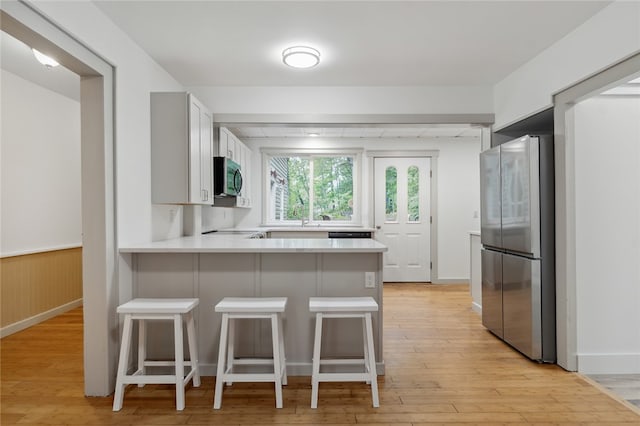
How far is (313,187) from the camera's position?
6332 millimetres

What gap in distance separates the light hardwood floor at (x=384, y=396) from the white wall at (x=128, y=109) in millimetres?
1039

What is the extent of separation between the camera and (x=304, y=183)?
6.38 metres

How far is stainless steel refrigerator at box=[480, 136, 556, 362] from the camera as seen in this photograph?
285cm

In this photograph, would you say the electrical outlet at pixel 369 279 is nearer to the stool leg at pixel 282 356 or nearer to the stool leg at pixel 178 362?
the stool leg at pixel 282 356

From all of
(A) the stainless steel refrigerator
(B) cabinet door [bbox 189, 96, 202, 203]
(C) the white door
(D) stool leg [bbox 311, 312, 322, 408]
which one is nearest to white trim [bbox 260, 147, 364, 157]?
(C) the white door

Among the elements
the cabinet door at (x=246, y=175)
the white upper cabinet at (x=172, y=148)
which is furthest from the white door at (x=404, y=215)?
the white upper cabinet at (x=172, y=148)

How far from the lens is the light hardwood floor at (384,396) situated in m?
2.12

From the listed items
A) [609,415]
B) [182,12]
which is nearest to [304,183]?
[182,12]

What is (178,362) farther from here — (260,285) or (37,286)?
(37,286)

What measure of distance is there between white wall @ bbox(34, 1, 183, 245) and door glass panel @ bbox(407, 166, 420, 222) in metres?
4.07

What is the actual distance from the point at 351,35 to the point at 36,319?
13.5 ft

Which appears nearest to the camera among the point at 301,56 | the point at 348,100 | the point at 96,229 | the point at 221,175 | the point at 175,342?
the point at 175,342

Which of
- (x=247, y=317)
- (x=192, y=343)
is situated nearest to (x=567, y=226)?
(x=247, y=317)

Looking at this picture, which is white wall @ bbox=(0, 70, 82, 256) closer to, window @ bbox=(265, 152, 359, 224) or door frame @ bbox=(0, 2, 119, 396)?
door frame @ bbox=(0, 2, 119, 396)
